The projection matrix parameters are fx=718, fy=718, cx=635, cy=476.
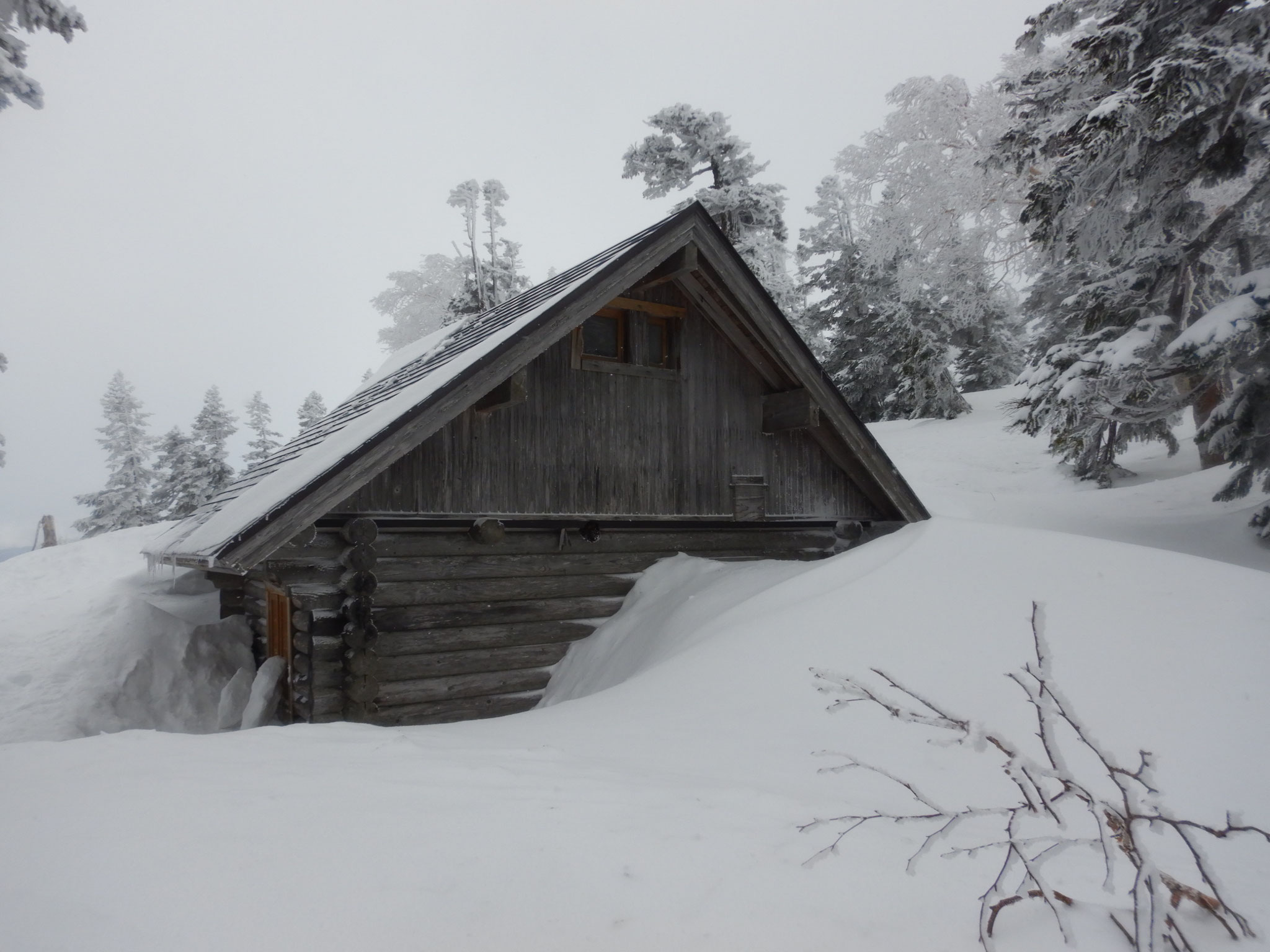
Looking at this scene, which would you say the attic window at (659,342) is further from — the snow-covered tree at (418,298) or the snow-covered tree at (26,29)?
the snow-covered tree at (418,298)

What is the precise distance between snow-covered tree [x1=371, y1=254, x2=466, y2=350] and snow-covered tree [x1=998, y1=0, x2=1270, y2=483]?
81.2 ft

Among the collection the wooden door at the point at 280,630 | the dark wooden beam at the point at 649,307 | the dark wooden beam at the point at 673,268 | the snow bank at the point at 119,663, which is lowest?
the snow bank at the point at 119,663

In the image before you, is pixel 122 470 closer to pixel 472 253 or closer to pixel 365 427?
pixel 472 253

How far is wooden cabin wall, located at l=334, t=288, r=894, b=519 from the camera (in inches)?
276

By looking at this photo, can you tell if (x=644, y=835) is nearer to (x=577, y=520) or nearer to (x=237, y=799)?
(x=237, y=799)

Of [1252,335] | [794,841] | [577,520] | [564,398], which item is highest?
[1252,335]

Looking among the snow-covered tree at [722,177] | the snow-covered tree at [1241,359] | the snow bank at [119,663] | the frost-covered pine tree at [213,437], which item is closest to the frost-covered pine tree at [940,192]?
the snow-covered tree at [722,177]

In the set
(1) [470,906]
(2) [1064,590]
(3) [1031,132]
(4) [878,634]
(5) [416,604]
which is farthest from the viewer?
(3) [1031,132]

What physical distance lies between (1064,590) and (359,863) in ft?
17.8

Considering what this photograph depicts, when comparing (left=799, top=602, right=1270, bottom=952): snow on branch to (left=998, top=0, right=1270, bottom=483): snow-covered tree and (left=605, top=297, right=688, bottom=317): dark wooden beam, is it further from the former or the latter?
(left=998, top=0, right=1270, bottom=483): snow-covered tree

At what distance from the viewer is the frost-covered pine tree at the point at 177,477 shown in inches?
1084

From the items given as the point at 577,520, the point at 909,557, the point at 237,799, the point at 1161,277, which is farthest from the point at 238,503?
the point at 1161,277

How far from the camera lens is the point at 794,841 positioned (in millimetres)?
2627

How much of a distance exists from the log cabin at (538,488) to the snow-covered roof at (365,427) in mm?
33
